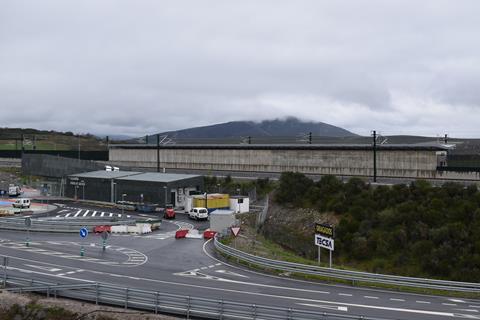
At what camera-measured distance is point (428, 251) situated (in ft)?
124

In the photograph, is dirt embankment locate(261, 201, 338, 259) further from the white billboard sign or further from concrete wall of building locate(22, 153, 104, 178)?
concrete wall of building locate(22, 153, 104, 178)

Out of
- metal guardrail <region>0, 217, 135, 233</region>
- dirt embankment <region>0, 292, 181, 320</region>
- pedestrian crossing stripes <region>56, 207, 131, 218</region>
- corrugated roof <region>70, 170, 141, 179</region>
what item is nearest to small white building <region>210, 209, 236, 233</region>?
metal guardrail <region>0, 217, 135, 233</region>

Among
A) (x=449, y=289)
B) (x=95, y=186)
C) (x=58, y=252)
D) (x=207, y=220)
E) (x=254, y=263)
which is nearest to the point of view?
(x=449, y=289)

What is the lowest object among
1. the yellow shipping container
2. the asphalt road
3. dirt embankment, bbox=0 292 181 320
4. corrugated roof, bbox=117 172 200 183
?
dirt embankment, bbox=0 292 181 320

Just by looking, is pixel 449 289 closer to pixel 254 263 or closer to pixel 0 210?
pixel 254 263

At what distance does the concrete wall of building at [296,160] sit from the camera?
201 ft

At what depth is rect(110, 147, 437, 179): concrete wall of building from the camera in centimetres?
6141

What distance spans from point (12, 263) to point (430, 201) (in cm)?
3344

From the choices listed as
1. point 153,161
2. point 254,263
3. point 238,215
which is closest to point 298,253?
point 238,215

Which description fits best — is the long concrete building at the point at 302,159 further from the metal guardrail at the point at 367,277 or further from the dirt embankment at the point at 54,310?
the dirt embankment at the point at 54,310

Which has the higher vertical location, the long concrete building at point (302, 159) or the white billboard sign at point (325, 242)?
the long concrete building at point (302, 159)

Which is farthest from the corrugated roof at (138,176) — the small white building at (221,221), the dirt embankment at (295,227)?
the small white building at (221,221)

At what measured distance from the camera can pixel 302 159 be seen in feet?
241

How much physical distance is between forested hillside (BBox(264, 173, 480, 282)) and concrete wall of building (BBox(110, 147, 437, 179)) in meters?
10.9
